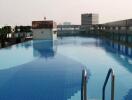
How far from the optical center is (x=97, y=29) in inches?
2596

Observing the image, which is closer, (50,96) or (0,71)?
(50,96)

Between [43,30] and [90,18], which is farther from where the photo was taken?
[90,18]

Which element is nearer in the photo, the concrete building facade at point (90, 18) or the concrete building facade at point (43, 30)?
the concrete building facade at point (43, 30)

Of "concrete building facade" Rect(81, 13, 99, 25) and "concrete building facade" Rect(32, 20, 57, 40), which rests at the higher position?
"concrete building facade" Rect(81, 13, 99, 25)

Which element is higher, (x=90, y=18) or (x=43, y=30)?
(x=90, y=18)

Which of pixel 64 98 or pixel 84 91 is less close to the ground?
pixel 84 91

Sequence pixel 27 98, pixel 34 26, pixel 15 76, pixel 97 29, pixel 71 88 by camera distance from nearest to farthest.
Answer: pixel 27 98 < pixel 71 88 < pixel 15 76 < pixel 34 26 < pixel 97 29

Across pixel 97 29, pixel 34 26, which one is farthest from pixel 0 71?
pixel 97 29

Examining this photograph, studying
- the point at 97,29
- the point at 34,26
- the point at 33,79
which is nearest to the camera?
the point at 33,79

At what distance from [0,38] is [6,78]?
20.8 m

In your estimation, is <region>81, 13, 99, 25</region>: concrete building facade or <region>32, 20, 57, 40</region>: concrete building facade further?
<region>81, 13, 99, 25</region>: concrete building facade

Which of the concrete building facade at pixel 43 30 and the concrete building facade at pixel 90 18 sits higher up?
the concrete building facade at pixel 90 18

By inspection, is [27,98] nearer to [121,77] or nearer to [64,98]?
[64,98]

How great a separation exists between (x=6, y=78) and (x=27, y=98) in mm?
3235
